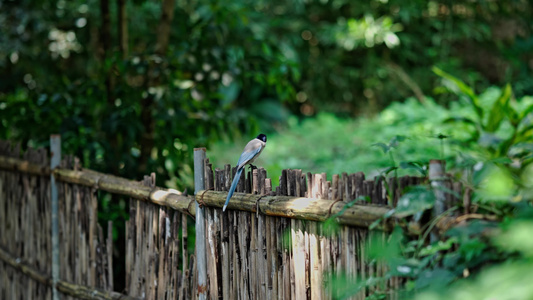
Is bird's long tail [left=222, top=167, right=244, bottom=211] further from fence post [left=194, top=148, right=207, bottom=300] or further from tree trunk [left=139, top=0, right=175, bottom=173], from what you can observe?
tree trunk [left=139, top=0, right=175, bottom=173]

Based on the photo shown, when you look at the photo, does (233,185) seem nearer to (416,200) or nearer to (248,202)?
(248,202)

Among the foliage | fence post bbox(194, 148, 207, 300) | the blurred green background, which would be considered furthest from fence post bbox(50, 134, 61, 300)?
the foliage

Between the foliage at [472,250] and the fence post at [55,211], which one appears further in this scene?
the fence post at [55,211]

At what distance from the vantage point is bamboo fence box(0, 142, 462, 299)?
237cm

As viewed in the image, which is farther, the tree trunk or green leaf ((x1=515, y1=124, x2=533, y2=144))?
green leaf ((x1=515, y1=124, x2=533, y2=144))

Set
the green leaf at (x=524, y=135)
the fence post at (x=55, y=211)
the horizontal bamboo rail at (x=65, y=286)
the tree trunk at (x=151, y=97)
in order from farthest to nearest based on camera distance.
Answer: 1. the green leaf at (x=524, y=135)
2. the tree trunk at (x=151, y=97)
3. the fence post at (x=55, y=211)
4. the horizontal bamboo rail at (x=65, y=286)

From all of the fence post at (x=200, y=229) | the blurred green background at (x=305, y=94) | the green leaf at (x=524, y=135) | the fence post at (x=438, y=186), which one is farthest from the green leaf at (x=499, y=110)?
the fence post at (x=438, y=186)

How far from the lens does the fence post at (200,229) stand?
3.24 metres

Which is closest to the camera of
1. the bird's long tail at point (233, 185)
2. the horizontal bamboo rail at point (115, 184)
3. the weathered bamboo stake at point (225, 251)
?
the bird's long tail at point (233, 185)

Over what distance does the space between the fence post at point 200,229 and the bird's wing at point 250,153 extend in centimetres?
29

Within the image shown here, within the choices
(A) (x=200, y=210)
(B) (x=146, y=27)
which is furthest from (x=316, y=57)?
(A) (x=200, y=210)

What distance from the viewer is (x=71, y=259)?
4469 millimetres

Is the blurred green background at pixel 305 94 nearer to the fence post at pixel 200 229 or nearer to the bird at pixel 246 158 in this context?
the bird at pixel 246 158

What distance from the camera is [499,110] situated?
20.9 feet
